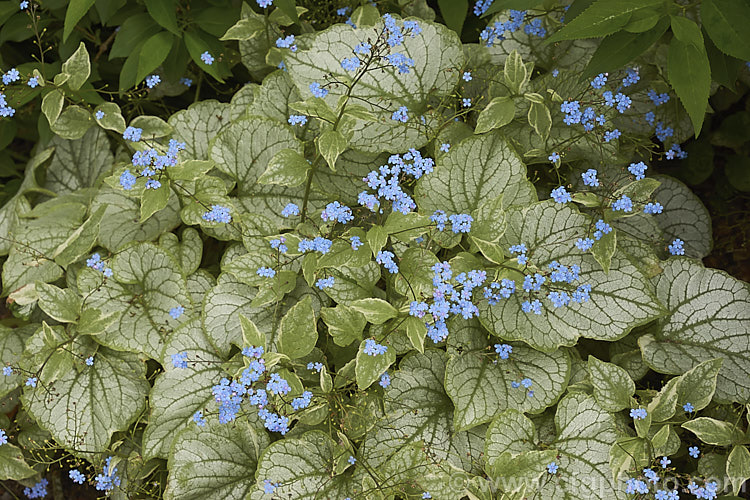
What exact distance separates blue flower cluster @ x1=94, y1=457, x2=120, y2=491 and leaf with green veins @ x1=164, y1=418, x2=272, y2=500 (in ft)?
0.77

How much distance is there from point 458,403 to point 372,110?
0.99 meters

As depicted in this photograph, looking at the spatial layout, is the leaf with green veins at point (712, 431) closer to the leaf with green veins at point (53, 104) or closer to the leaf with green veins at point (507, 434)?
the leaf with green veins at point (507, 434)

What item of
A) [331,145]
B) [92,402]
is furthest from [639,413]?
[92,402]

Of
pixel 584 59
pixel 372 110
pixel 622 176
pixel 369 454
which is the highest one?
pixel 372 110

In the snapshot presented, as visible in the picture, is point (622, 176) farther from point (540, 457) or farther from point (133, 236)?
point (133, 236)

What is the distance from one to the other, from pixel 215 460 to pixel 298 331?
518mm

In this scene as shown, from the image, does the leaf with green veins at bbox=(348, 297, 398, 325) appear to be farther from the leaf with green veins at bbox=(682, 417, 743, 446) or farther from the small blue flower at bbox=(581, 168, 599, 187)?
the leaf with green veins at bbox=(682, 417, 743, 446)

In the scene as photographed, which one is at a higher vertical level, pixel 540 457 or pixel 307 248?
pixel 307 248

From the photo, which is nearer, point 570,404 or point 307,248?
point 307,248

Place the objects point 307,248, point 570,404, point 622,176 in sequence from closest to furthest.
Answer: point 307,248 → point 570,404 → point 622,176

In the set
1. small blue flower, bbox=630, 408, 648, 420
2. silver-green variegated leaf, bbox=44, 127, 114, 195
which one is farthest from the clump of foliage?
silver-green variegated leaf, bbox=44, 127, 114, 195

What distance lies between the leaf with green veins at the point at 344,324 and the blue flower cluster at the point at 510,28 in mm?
1107

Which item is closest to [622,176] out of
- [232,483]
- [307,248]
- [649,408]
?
[649,408]

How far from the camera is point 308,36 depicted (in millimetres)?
2203
